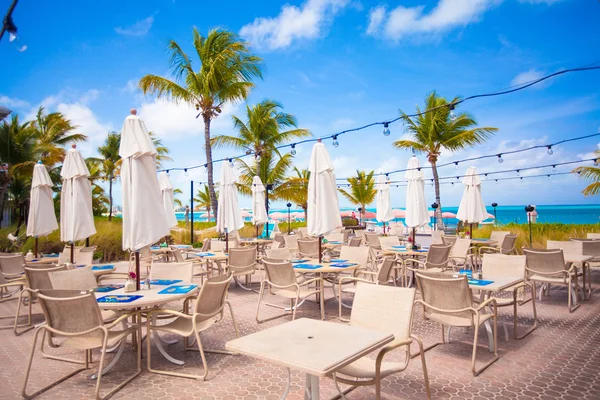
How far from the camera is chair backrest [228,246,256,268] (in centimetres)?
711

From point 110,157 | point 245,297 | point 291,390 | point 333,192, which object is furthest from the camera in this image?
point 110,157

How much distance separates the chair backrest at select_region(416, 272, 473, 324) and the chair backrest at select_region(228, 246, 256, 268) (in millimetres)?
3807

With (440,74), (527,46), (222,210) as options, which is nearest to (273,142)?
(440,74)

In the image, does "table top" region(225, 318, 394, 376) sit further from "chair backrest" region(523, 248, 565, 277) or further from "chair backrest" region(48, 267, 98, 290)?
"chair backrest" region(523, 248, 565, 277)

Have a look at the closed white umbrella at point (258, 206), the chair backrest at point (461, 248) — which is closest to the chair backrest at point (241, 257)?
the chair backrest at point (461, 248)

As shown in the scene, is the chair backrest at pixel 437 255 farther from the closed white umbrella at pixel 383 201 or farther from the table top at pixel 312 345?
the closed white umbrella at pixel 383 201

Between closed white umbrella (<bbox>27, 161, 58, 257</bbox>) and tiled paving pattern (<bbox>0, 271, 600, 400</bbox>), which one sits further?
closed white umbrella (<bbox>27, 161, 58, 257</bbox>)

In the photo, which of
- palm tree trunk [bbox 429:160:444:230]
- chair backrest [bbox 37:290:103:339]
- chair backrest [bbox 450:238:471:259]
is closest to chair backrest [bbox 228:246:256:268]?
chair backrest [bbox 37:290:103:339]

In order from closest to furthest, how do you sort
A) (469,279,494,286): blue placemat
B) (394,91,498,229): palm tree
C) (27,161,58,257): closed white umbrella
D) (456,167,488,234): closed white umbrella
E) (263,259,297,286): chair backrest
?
(469,279,494,286): blue placemat
(263,259,297,286): chair backrest
(27,161,58,257): closed white umbrella
(456,167,488,234): closed white umbrella
(394,91,498,229): palm tree

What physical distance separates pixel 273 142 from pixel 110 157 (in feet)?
47.7

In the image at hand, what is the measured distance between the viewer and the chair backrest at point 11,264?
21.2ft

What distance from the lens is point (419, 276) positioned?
401 centimetres

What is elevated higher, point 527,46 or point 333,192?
point 527,46

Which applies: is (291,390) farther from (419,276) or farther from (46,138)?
(46,138)
